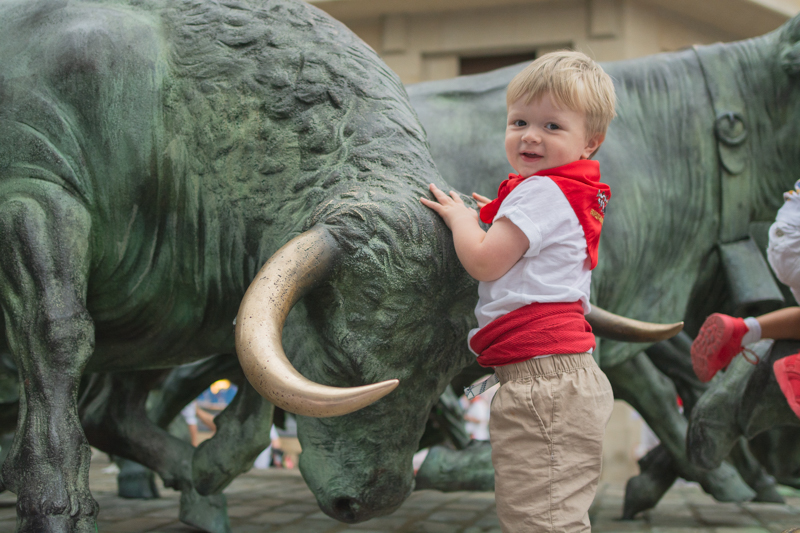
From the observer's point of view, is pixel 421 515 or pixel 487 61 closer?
pixel 421 515

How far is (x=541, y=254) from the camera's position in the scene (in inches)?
83.1

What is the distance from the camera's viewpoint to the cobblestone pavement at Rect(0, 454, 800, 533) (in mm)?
3729

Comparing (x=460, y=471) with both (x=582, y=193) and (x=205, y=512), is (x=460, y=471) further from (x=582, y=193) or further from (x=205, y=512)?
(x=582, y=193)

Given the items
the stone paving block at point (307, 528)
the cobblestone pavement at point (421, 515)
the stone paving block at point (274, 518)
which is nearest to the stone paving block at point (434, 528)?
the cobblestone pavement at point (421, 515)

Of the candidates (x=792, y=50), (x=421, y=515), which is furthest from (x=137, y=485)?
(x=792, y=50)

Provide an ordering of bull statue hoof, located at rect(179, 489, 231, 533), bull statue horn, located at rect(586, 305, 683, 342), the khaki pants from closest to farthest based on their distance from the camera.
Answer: the khaki pants < bull statue horn, located at rect(586, 305, 683, 342) < bull statue hoof, located at rect(179, 489, 231, 533)

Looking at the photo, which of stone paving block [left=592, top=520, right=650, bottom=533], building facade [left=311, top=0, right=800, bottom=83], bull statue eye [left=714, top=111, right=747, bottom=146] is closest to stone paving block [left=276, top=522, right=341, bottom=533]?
stone paving block [left=592, top=520, right=650, bottom=533]

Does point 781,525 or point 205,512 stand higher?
point 205,512

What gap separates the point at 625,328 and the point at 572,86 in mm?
824

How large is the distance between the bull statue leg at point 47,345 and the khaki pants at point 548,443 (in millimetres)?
1009

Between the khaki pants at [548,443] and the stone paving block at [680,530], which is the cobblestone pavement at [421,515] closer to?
the stone paving block at [680,530]

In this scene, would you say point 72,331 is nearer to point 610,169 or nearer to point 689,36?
point 610,169

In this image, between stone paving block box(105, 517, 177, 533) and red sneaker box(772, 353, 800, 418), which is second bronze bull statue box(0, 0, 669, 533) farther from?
red sneaker box(772, 353, 800, 418)

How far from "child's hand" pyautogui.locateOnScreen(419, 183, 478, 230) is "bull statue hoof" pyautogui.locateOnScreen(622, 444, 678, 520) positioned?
7.82 ft
